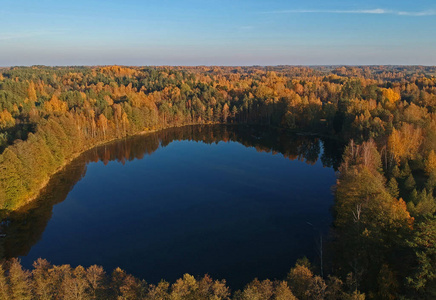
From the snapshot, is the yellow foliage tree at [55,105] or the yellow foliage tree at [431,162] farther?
the yellow foliage tree at [55,105]

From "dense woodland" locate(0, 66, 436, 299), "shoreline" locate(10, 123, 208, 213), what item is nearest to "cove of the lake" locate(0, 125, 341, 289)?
"shoreline" locate(10, 123, 208, 213)

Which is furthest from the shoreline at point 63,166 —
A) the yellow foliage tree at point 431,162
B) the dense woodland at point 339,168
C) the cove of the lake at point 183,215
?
the yellow foliage tree at point 431,162

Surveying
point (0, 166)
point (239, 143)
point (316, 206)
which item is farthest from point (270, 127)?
point (0, 166)

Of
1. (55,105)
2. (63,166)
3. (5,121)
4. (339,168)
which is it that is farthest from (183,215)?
(55,105)

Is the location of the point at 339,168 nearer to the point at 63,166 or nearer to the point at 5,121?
the point at 63,166

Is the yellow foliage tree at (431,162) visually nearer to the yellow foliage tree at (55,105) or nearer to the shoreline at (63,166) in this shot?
the shoreline at (63,166)

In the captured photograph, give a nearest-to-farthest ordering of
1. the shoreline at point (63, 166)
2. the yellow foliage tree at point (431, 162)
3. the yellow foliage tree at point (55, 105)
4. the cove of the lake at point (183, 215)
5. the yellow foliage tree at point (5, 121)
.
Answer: the cove of the lake at point (183, 215)
the yellow foliage tree at point (431, 162)
the shoreline at point (63, 166)
the yellow foliage tree at point (5, 121)
the yellow foliage tree at point (55, 105)

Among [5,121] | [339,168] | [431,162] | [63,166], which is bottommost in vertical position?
[63,166]
